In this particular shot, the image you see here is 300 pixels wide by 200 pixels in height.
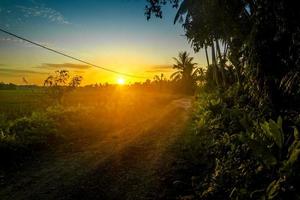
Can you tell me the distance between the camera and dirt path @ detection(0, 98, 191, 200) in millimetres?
7125

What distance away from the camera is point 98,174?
844 centimetres

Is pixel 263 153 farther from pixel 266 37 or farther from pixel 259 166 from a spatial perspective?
pixel 266 37

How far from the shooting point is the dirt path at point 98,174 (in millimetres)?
7125

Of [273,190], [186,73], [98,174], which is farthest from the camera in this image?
[186,73]

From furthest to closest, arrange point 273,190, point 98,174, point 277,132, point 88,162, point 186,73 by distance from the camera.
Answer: point 186,73 < point 88,162 < point 98,174 < point 277,132 < point 273,190

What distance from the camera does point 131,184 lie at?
304 inches

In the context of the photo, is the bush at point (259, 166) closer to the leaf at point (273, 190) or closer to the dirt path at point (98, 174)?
the leaf at point (273, 190)

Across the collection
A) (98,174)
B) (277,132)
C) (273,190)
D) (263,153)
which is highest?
(277,132)

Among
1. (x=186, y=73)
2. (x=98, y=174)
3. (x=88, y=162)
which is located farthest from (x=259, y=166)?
(x=186, y=73)

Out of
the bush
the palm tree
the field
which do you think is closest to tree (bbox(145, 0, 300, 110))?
the bush

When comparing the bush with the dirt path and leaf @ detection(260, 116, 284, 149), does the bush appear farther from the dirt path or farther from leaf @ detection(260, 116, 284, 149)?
the dirt path

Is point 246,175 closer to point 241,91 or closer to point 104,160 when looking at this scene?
point 104,160

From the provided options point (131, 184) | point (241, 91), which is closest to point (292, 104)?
point (131, 184)

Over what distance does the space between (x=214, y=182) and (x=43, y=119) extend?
10.1 meters
